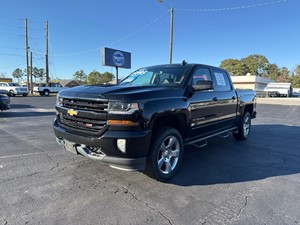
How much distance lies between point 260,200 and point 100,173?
2.51 m

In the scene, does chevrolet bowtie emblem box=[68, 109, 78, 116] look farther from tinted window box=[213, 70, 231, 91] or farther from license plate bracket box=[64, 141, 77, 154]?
tinted window box=[213, 70, 231, 91]

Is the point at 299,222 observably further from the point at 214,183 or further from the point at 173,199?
the point at 173,199

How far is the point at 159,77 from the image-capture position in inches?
187

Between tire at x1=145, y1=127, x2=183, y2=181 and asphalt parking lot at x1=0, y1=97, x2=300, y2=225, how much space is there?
179mm

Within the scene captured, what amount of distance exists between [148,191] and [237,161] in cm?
237

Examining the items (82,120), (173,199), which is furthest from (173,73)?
(173,199)

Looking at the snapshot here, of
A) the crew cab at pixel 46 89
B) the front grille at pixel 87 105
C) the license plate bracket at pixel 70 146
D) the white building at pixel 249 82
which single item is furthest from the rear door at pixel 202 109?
the white building at pixel 249 82

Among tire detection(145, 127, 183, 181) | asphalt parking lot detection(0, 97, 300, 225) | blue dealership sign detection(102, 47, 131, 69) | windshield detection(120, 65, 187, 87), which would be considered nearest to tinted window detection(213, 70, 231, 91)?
windshield detection(120, 65, 187, 87)

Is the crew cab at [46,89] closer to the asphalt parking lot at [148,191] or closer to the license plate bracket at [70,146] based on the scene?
the asphalt parking lot at [148,191]

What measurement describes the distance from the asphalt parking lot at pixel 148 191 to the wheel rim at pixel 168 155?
23 cm

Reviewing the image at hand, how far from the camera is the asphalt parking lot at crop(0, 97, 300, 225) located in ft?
9.12

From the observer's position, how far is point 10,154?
497cm

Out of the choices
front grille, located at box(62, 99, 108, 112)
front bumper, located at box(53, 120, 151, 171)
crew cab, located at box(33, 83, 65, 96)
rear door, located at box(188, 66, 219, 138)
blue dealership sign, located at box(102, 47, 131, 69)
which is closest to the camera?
front bumper, located at box(53, 120, 151, 171)

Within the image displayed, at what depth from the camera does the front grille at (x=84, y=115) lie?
3287 mm
